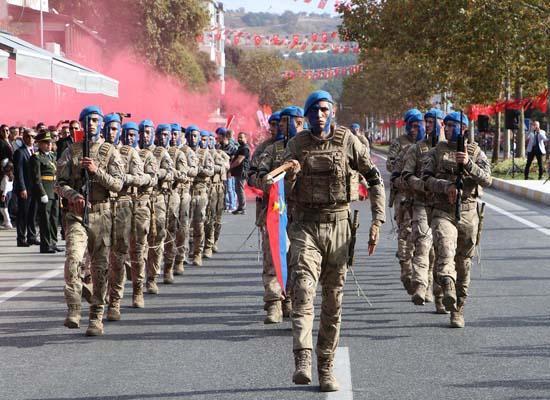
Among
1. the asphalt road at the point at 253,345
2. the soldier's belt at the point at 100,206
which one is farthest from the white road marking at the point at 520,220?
the soldier's belt at the point at 100,206

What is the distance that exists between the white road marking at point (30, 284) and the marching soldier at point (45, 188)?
99.8 inches

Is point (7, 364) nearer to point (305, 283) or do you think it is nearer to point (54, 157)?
point (305, 283)

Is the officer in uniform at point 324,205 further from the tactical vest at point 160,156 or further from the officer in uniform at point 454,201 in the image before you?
the tactical vest at point 160,156

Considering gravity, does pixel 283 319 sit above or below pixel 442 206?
below

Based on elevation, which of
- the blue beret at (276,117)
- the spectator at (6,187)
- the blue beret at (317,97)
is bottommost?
the spectator at (6,187)

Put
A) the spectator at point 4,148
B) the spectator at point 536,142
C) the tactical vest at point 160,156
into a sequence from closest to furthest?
the tactical vest at point 160,156
the spectator at point 4,148
the spectator at point 536,142

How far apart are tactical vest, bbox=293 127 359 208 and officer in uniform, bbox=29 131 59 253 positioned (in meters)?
11.0

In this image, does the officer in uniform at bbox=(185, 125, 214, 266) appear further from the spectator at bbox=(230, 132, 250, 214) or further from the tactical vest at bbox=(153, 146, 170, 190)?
the spectator at bbox=(230, 132, 250, 214)

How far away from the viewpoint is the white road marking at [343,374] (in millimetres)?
7754

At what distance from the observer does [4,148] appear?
22.1 m

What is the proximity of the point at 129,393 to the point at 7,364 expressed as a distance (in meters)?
1.56

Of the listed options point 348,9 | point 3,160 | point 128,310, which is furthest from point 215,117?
point 128,310

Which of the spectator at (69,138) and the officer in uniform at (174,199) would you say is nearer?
the officer in uniform at (174,199)

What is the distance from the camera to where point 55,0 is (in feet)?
226
